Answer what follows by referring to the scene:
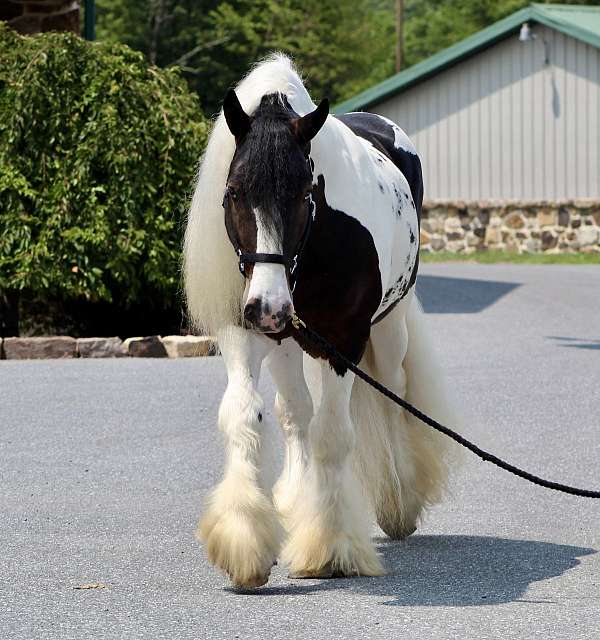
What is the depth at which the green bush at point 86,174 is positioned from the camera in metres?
12.8

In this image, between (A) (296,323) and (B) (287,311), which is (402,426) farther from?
(B) (287,311)

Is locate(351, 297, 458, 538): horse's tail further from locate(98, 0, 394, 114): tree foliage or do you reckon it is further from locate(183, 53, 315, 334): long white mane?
locate(98, 0, 394, 114): tree foliage

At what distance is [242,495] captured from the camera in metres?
5.16

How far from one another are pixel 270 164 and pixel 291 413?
1.37 meters

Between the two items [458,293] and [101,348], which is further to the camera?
[458,293]

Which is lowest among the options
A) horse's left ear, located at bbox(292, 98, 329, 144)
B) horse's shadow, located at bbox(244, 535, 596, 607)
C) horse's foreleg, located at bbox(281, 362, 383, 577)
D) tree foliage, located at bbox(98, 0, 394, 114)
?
horse's shadow, located at bbox(244, 535, 596, 607)

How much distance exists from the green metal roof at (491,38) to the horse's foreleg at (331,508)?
2538cm

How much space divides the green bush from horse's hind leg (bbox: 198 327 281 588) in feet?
24.5

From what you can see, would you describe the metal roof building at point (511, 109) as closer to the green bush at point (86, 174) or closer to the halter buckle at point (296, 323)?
the green bush at point (86, 174)

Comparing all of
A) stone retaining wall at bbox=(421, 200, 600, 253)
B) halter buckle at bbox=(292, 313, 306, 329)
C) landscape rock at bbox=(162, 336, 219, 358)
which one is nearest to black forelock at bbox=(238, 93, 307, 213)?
halter buckle at bbox=(292, 313, 306, 329)

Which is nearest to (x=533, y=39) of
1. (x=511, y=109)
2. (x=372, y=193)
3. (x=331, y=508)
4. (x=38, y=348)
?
(x=511, y=109)

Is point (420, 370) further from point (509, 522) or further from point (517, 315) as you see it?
point (517, 315)

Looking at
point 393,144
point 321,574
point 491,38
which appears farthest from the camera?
point 491,38

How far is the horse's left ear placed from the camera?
504 centimetres
